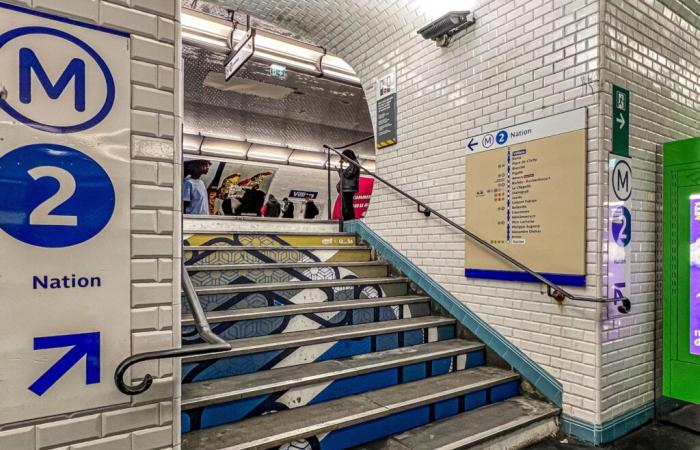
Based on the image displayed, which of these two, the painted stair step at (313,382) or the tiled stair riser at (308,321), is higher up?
the tiled stair riser at (308,321)

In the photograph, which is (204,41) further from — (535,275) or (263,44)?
(535,275)

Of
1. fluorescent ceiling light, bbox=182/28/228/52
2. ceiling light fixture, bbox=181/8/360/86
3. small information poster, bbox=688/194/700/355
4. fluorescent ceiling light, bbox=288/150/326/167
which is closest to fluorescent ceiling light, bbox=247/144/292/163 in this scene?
fluorescent ceiling light, bbox=288/150/326/167

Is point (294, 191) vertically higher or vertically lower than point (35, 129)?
higher

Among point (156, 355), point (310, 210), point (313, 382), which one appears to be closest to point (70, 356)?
point (156, 355)

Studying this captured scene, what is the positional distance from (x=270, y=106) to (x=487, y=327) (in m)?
6.83

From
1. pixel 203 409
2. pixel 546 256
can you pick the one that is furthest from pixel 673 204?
pixel 203 409

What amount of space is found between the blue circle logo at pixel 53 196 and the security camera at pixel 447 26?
10.4 ft

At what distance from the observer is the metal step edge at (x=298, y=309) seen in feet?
9.78

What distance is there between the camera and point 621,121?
288 cm

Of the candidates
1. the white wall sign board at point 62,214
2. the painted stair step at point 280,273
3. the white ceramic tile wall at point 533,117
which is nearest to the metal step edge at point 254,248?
the painted stair step at point 280,273

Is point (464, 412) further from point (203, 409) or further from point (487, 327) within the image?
point (203, 409)

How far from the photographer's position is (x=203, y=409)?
7.53 ft

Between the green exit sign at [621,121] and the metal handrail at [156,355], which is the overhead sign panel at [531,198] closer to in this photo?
the green exit sign at [621,121]

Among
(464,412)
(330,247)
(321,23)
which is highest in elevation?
(321,23)
